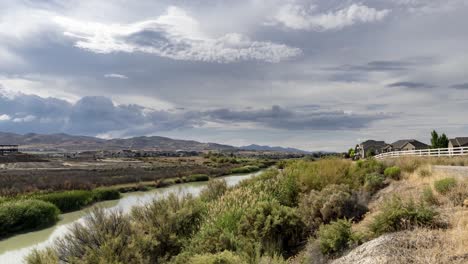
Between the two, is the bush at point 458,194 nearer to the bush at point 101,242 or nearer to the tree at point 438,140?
the bush at point 101,242

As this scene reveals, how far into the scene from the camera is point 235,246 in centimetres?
1012

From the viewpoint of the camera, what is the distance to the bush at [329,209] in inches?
504

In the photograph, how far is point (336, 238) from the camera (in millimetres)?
8891

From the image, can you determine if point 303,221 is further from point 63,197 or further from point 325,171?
point 63,197

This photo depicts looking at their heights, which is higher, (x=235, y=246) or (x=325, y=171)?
(x=325, y=171)

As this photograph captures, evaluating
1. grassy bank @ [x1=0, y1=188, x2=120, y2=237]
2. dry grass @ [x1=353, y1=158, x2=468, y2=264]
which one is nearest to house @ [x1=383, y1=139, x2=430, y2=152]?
grassy bank @ [x1=0, y1=188, x2=120, y2=237]

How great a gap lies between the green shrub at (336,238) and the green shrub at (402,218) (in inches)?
23.9

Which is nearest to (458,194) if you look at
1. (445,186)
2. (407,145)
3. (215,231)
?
(445,186)

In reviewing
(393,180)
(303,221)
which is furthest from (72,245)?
(393,180)

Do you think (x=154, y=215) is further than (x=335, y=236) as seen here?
Yes

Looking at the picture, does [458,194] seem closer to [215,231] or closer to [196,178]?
[215,231]

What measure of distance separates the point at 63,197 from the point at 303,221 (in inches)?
981

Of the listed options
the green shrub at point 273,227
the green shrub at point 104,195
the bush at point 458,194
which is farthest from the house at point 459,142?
the green shrub at point 273,227

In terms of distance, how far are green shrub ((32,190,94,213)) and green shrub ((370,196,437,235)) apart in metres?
27.5
